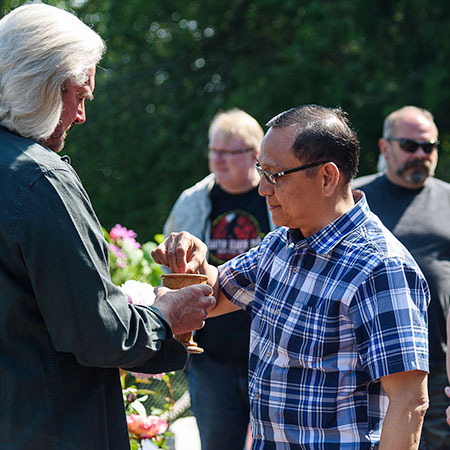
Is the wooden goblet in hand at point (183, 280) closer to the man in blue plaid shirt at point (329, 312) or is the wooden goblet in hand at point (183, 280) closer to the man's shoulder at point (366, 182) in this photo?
the man in blue plaid shirt at point (329, 312)

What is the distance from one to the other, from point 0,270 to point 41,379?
0.30 m

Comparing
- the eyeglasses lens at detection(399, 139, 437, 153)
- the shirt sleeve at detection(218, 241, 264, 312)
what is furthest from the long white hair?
the eyeglasses lens at detection(399, 139, 437, 153)

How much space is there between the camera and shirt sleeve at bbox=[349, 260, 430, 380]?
203 centimetres

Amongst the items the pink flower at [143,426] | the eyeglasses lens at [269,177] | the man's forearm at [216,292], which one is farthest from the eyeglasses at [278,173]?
the pink flower at [143,426]

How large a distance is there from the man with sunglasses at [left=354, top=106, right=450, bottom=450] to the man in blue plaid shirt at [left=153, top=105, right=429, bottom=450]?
5.39ft

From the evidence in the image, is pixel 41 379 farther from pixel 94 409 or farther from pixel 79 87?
pixel 79 87

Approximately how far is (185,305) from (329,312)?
43cm

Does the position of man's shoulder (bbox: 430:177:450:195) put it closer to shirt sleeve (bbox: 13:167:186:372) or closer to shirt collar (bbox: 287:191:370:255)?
shirt collar (bbox: 287:191:370:255)

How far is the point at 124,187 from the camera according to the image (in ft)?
45.5

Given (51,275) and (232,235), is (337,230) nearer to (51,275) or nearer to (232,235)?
(51,275)

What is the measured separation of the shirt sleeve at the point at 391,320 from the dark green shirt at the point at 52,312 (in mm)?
612

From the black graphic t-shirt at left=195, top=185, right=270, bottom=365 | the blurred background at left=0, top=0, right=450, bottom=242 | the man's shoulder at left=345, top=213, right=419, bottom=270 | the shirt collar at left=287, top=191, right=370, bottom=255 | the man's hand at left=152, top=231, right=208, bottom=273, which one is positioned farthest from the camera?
the blurred background at left=0, top=0, right=450, bottom=242

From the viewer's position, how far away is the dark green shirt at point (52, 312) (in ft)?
5.79

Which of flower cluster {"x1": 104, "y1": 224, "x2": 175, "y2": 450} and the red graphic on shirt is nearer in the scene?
flower cluster {"x1": 104, "y1": 224, "x2": 175, "y2": 450}
